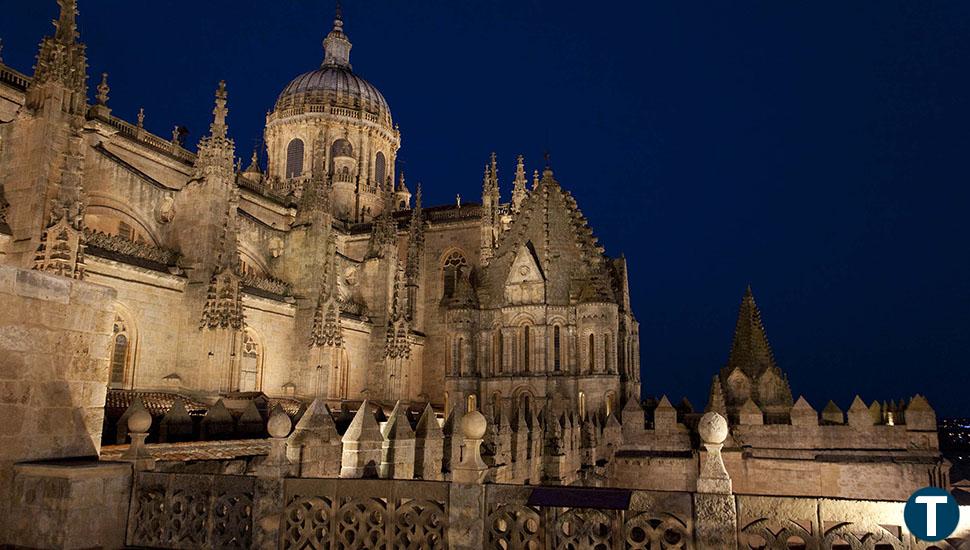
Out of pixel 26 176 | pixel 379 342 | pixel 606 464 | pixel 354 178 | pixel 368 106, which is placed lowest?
pixel 606 464

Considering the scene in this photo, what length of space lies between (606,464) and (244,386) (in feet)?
46.6

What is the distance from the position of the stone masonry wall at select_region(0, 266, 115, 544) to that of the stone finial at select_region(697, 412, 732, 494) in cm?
680

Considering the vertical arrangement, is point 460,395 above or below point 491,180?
below

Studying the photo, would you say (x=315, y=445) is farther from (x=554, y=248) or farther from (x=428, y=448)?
(x=554, y=248)

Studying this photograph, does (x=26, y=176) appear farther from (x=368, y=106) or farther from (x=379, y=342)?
(x=368, y=106)

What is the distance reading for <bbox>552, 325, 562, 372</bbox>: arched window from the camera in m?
30.3

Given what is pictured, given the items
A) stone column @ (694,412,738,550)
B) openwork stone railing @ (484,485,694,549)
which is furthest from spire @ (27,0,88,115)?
stone column @ (694,412,738,550)

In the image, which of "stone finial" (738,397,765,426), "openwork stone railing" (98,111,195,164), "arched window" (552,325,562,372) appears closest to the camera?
"stone finial" (738,397,765,426)

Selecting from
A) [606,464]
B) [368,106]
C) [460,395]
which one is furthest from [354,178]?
[606,464]

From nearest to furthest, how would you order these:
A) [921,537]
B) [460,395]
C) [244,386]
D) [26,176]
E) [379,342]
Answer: [921,537], [26,176], [244,386], [460,395], [379,342]

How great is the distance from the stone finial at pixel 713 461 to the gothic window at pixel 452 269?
34.5 meters

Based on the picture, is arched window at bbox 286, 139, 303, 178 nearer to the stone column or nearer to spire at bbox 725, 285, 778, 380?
spire at bbox 725, 285, 778, 380

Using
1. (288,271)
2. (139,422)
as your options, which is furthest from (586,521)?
(288,271)

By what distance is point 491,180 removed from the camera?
1490 inches
